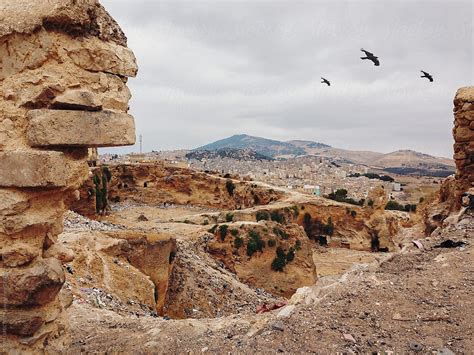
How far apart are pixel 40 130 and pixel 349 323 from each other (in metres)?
3.62

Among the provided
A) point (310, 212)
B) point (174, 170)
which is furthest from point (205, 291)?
point (174, 170)

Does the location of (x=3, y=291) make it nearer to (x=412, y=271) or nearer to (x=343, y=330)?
(x=343, y=330)

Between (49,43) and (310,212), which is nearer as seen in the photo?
(49,43)

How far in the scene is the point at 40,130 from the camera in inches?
148

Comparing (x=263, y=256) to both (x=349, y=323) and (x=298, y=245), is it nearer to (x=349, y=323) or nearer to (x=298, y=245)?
(x=298, y=245)

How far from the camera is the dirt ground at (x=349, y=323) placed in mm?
4172

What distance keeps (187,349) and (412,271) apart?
10.1ft

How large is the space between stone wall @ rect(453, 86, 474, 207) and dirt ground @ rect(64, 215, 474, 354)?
10.8ft

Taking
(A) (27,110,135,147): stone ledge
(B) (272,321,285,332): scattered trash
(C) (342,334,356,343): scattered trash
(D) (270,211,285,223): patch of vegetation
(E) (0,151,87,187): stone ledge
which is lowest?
(D) (270,211,285,223): patch of vegetation

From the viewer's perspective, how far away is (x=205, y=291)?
11.2 m

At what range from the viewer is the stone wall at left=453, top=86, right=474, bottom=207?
27.6 ft

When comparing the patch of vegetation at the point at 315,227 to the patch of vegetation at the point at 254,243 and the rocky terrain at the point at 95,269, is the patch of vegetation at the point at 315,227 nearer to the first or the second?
the patch of vegetation at the point at 254,243

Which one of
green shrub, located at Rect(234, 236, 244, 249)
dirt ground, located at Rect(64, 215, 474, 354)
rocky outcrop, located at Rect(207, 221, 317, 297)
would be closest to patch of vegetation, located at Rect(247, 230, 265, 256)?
rocky outcrop, located at Rect(207, 221, 317, 297)

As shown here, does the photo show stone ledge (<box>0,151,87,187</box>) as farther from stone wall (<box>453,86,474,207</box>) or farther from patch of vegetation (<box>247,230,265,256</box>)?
patch of vegetation (<box>247,230,265,256</box>)
